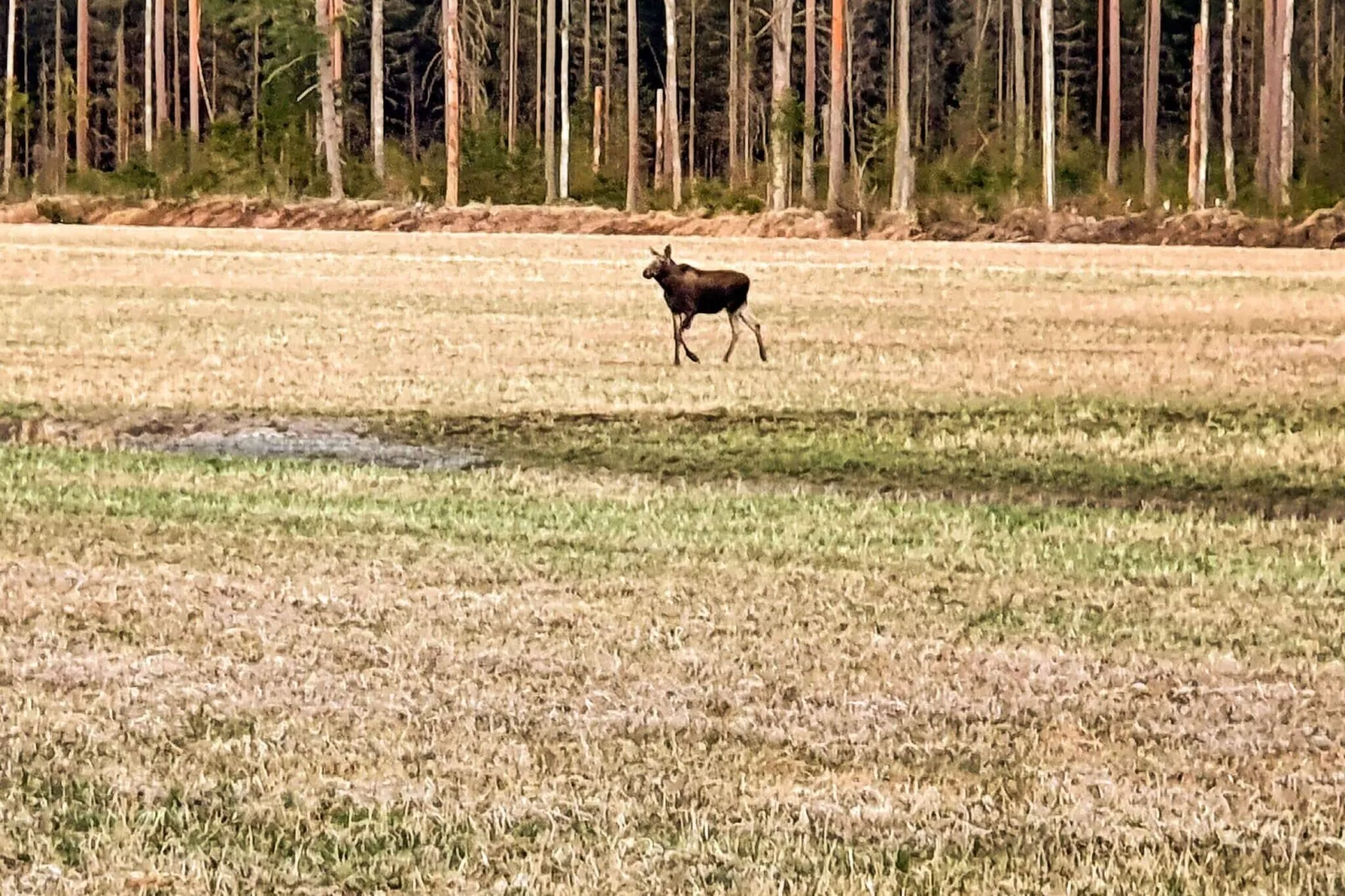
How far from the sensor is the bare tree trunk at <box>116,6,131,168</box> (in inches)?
3167

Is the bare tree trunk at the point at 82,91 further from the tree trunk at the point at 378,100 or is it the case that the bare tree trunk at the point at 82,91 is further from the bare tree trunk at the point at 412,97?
the bare tree trunk at the point at 412,97

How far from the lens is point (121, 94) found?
84.9 m

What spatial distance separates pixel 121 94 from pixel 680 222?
38151mm

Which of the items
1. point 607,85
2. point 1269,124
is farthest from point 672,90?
point 607,85

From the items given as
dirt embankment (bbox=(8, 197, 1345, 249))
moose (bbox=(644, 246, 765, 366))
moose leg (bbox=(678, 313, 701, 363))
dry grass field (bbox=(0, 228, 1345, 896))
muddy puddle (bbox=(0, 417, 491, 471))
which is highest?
dirt embankment (bbox=(8, 197, 1345, 249))

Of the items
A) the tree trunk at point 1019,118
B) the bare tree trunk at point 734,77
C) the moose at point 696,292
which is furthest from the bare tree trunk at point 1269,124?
the moose at point 696,292

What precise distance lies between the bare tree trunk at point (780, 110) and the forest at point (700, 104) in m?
0.10

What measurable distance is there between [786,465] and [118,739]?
8.49 m

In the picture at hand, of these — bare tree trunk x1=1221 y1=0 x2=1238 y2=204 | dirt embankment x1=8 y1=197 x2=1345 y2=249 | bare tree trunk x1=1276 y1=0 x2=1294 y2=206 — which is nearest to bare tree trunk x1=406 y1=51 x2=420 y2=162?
bare tree trunk x1=1221 y1=0 x2=1238 y2=204

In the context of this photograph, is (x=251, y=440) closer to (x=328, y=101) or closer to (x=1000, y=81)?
(x=328, y=101)

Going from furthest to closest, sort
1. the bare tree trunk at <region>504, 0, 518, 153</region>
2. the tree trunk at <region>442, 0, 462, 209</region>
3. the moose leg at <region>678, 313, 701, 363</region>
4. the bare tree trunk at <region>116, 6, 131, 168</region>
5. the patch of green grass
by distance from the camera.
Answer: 1. the bare tree trunk at <region>504, 0, 518, 153</region>
2. the bare tree trunk at <region>116, 6, 131, 168</region>
3. the tree trunk at <region>442, 0, 462, 209</region>
4. the moose leg at <region>678, 313, 701, 363</region>
5. the patch of green grass

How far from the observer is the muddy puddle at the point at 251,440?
1545 cm

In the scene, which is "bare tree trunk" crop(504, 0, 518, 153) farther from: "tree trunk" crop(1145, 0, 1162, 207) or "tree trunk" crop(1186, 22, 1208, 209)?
"tree trunk" crop(1186, 22, 1208, 209)

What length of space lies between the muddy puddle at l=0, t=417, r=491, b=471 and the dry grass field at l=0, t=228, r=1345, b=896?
0.47 ft
